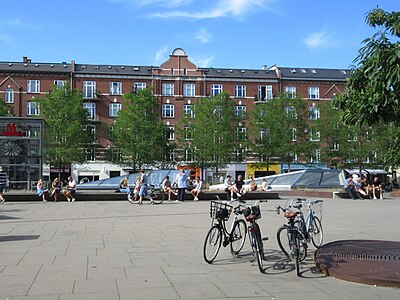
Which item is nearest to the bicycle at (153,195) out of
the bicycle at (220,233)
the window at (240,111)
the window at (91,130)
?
the bicycle at (220,233)

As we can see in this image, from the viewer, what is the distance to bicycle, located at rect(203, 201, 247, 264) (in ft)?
27.0

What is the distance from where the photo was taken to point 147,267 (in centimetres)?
782

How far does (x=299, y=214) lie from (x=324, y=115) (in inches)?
2101

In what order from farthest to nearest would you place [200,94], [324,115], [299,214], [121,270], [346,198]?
[200,94] → [324,115] → [346,198] → [299,214] → [121,270]

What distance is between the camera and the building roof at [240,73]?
67113 millimetres

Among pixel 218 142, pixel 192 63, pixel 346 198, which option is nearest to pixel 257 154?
pixel 218 142

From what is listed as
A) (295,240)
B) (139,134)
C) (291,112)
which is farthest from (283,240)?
(291,112)

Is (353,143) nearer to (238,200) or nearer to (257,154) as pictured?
(257,154)

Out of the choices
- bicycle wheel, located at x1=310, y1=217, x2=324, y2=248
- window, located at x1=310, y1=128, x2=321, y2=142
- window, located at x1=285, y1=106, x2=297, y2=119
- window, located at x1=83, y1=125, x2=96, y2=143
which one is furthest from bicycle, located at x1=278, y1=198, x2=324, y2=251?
window, located at x1=310, y1=128, x2=321, y2=142

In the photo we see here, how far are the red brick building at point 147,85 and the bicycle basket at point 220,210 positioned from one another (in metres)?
53.1

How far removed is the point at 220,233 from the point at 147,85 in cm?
5828

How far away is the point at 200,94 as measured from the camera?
217ft

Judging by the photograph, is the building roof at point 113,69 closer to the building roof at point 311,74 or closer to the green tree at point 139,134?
the green tree at point 139,134

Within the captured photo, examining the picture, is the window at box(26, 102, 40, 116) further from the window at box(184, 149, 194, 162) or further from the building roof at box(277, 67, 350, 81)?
the building roof at box(277, 67, 350, 81)
